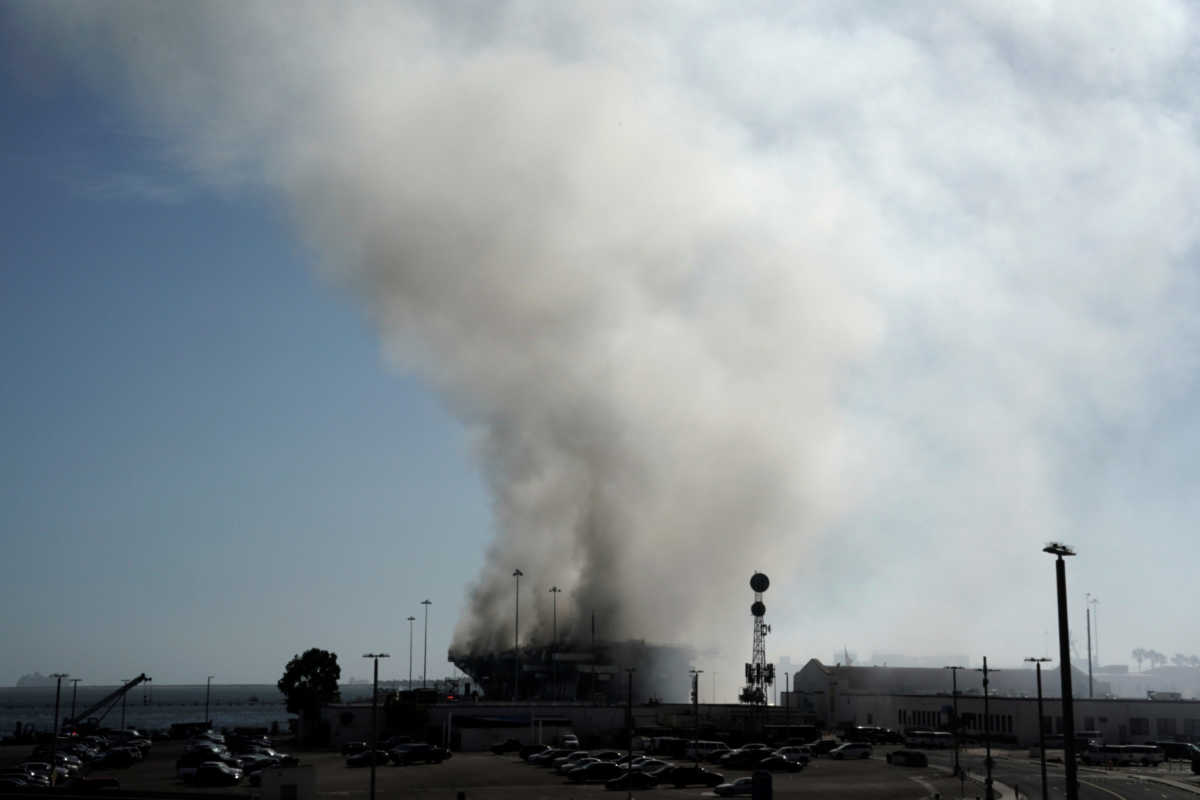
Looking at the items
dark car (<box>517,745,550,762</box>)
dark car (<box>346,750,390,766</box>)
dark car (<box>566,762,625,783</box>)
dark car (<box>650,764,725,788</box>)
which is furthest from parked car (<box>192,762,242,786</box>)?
dark car (<box>650,764,725,788</box>)

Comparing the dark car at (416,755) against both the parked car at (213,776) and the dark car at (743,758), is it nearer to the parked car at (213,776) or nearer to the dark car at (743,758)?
the parked car at (213,776)

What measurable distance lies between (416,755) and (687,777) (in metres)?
29.3

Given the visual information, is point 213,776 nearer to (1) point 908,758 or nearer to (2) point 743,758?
(2) point 743,758

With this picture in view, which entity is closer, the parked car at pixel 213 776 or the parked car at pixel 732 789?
the parked car at pixel 732 789

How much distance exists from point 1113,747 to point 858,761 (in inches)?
972

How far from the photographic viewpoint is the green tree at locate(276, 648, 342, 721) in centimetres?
14575

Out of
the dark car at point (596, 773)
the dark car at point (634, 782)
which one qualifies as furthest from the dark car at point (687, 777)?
the dark car at point (596, 773)

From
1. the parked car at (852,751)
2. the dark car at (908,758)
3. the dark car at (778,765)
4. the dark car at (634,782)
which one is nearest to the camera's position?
the dark car at (634,782)

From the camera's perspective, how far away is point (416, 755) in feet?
327

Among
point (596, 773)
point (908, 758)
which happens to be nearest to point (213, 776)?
point (596, 773)

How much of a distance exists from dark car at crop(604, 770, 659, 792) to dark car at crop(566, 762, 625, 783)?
1.21m

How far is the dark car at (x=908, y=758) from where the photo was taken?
3819 inches

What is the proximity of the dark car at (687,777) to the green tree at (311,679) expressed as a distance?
245ft

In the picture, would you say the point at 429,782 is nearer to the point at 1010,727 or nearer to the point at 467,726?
the point at 467,726
